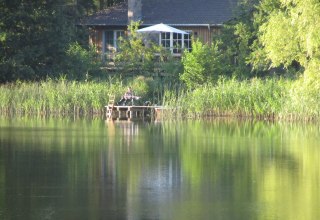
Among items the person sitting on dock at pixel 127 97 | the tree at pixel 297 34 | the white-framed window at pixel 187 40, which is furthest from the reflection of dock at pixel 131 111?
the white-framed window at pixel 187 40

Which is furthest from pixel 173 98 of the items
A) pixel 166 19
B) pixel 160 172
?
pixel 160 172

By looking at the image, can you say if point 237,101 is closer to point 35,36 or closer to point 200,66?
point 200,66

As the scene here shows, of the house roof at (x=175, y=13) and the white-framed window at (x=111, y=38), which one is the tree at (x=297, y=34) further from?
the white-framed window at (x=111, y=38)

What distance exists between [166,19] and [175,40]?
2.40 m

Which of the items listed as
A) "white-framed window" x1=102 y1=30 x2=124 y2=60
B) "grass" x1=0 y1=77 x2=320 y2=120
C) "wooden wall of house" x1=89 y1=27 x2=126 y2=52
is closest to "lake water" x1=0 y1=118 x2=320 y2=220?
"grass" x1=0 y1=77 x2=320 y2=120

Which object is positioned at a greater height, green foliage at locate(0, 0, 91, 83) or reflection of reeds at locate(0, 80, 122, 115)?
green foliage at locate(0, 0, 91, 83)

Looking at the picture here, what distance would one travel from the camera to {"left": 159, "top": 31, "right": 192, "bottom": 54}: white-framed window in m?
55.9

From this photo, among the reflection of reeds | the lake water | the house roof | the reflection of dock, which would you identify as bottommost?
the lake water

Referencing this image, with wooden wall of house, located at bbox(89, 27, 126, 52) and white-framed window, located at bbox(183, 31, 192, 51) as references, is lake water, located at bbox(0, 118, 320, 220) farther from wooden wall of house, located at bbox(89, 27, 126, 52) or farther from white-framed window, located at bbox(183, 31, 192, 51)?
wooden wall of house, located at bbox(89, 27, 126, 52)

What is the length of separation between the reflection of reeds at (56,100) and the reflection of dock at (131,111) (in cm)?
78

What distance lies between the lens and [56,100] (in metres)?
43.3

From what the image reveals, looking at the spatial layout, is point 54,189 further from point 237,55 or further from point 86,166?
point 237,55

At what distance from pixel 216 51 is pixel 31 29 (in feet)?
31.7

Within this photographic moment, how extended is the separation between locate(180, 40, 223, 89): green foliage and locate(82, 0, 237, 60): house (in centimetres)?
920
